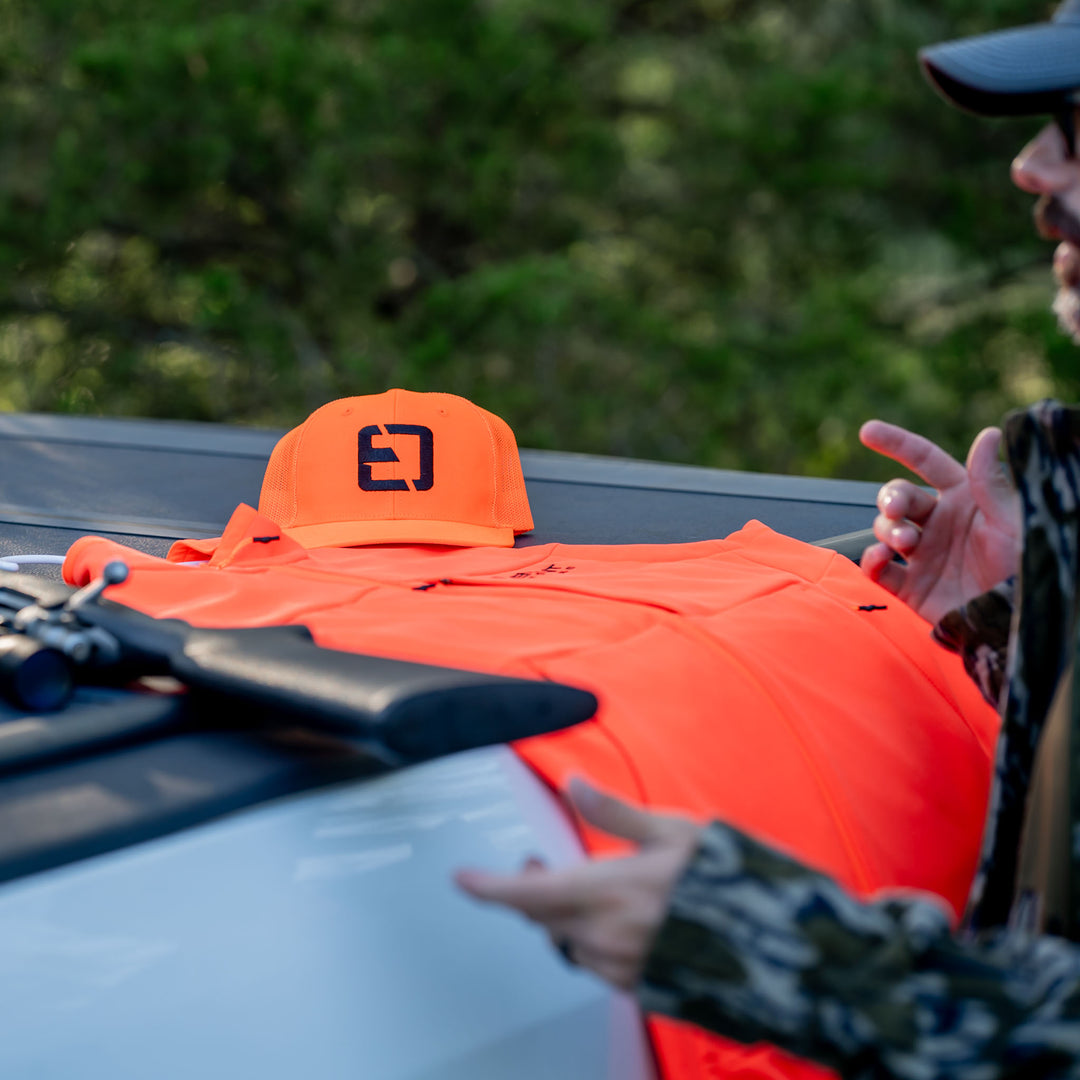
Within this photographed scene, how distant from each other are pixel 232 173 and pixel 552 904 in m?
5.49

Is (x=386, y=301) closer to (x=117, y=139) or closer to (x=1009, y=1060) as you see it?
(x=117, y=139)

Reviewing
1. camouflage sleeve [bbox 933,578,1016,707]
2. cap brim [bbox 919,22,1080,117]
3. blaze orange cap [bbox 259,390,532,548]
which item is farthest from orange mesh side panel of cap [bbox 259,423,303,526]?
cap brim [bbox 919,22,1080,117]

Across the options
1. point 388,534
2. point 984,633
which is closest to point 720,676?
point 984,633

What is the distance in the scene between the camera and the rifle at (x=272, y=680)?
783 millimetres

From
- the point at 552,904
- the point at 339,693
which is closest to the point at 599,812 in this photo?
the point at 552,904

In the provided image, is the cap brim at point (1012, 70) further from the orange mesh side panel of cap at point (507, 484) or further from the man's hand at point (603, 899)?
the orange mesh side panel of cap at point (507, 484)

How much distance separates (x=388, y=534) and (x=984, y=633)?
29.2 inches

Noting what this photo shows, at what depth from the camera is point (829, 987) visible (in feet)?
1.98

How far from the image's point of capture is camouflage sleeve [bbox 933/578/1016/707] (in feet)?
3.26

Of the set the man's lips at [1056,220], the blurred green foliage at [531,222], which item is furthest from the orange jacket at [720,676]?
the blurred green foliage at [531,222]

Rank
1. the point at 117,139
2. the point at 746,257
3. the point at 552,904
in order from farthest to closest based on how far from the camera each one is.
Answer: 1. the point at 746,257
2. the point at 117,139
3. the point at 552,904

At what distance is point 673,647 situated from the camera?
3.34 feet

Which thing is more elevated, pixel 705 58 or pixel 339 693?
pixel 705 58

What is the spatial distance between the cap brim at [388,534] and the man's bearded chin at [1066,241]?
84cm
